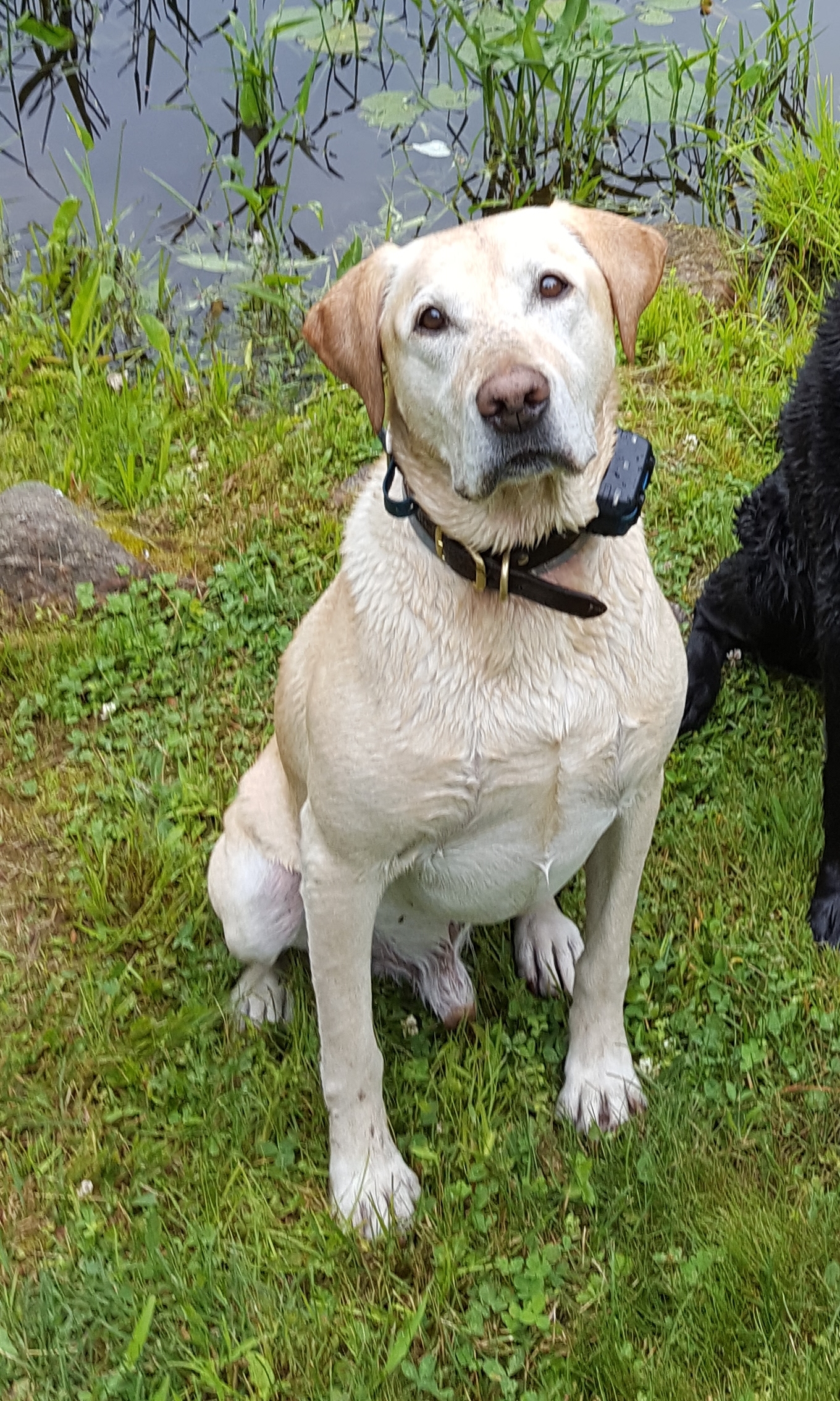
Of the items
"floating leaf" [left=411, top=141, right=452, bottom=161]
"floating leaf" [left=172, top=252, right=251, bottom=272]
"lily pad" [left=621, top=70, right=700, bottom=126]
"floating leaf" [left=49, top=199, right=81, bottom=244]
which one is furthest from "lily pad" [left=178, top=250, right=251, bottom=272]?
"lily pad" [left=621, top=70, right=700, bottom=126]

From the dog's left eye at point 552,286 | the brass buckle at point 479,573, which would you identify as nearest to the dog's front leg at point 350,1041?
the brass buckle at point 479,573

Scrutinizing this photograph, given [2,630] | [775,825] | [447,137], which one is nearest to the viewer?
[775,825]

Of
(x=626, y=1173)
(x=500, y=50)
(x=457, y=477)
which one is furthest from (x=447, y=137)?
(x=626, y=1173)

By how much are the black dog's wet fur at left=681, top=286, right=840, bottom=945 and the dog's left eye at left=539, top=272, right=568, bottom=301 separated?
109 cm

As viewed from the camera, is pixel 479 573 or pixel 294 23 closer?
pixel 479 573

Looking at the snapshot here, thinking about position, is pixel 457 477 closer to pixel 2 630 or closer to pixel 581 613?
pixel 581 613

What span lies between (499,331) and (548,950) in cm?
144

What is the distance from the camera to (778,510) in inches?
124

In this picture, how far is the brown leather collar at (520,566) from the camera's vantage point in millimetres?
1936

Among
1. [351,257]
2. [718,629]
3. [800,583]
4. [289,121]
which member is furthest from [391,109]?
[800,583]

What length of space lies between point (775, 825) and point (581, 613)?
4.05 ft

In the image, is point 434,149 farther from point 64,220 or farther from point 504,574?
point 504,574

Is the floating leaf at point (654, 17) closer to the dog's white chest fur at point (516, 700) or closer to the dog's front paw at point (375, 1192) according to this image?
the dog's white chest fur at point (516, 700)

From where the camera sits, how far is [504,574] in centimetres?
192
